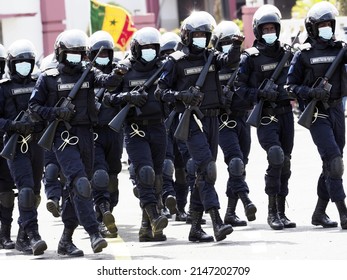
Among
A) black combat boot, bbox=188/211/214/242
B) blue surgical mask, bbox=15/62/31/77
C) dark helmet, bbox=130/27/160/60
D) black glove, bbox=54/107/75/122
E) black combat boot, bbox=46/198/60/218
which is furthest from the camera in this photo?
black combat boot, bbox=46/198/60/218

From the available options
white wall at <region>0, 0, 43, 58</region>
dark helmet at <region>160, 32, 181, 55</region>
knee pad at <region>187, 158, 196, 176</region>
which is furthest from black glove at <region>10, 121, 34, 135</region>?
white wall at <region>0, 0, 43, 58</region>

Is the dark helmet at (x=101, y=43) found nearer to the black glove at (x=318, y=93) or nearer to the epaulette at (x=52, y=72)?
the epaulette at (x=52, y=72)

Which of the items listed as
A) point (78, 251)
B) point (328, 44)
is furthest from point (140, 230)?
point (328, 44)

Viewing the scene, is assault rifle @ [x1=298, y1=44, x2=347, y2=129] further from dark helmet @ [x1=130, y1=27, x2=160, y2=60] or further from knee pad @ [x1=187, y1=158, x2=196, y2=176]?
dark helmet @ [x1=130, y1=27, x2=160, y2=60]

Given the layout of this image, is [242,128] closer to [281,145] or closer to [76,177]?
[281,145]

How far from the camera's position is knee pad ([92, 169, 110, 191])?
1475 centimetres

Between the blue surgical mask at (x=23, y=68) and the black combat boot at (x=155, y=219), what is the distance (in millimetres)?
1652

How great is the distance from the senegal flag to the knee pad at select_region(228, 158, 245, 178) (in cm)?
1521

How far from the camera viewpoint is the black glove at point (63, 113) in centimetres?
1289

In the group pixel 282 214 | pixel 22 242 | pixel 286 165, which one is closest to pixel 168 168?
pixel 286 165

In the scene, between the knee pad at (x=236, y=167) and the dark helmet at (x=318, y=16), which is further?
the knee pad at (x=236, y=167)

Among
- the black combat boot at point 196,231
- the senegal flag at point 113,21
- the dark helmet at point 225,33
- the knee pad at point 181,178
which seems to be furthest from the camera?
the senegal flag at point 113,21

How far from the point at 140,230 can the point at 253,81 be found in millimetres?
1790

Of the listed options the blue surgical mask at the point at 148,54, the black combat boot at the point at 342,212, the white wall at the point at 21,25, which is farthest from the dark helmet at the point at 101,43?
the white wall at the point at 21,25
